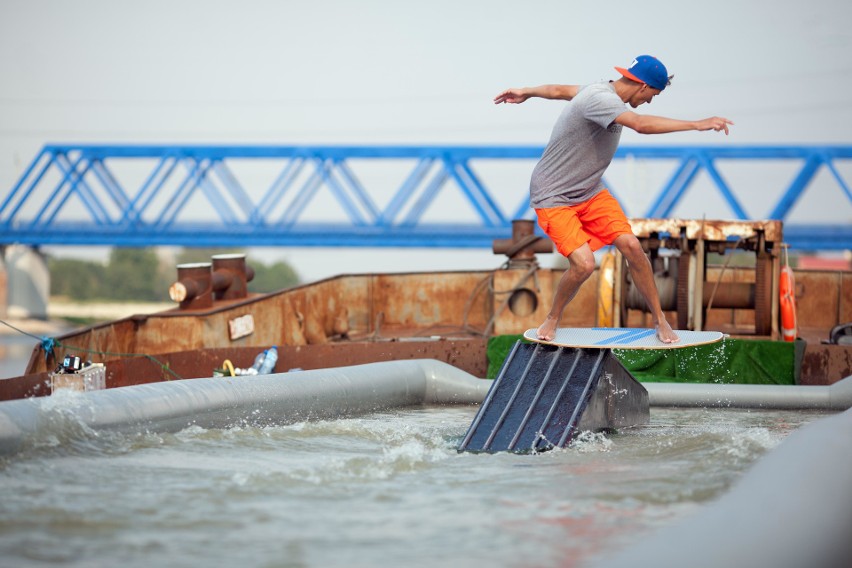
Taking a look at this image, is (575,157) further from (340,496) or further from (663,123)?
(340,496)

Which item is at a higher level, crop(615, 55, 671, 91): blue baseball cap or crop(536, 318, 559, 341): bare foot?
crop(615, 55, 671, 91): blue baseball cap

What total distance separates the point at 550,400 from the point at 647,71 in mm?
1874

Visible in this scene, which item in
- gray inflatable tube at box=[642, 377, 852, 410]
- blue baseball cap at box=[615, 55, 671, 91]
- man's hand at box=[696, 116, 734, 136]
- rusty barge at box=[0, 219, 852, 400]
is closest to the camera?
man's hand at box=[696, 116, 734, 136]

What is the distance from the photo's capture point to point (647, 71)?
5.46m

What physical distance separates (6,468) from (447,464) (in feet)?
6.50

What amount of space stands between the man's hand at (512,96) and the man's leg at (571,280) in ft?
3.06

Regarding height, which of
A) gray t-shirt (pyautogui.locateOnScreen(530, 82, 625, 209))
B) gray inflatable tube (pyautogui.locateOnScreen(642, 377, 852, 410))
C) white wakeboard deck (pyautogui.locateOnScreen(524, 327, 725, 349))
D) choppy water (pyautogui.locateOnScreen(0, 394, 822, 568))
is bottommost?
choppy water (pyautogui.locateOnScreen(0, 394, 822, 568))

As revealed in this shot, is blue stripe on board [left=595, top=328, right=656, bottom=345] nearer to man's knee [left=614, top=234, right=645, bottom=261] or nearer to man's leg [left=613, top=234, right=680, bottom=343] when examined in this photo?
man's leg [left=613, top=234, right=680, bottom=343]

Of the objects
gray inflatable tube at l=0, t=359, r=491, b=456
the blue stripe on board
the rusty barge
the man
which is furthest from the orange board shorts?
the rusty barge

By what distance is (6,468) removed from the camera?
446 cm

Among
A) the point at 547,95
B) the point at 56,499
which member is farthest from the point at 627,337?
the point at 56,499

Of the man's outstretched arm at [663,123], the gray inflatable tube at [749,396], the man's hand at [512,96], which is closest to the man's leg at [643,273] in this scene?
the man's outstretched arm at [663,123]

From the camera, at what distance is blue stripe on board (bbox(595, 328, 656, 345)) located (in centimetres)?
593

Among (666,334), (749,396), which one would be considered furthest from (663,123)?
(749,396)
